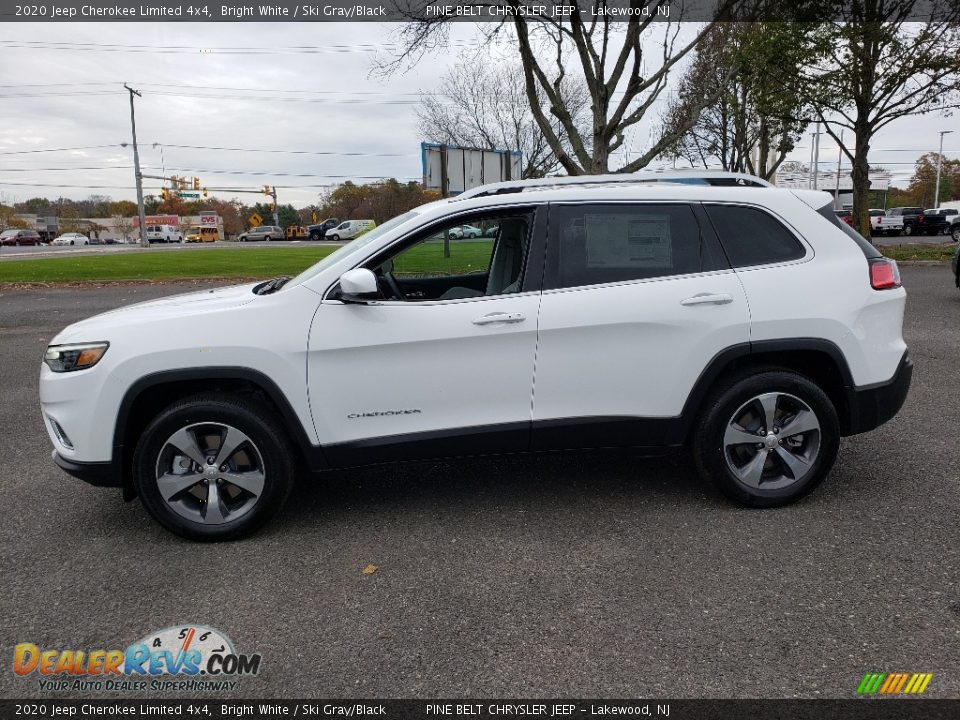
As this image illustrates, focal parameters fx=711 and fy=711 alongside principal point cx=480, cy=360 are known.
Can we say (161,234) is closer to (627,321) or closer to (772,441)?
(627,321)

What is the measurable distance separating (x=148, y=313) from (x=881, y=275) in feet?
12.8

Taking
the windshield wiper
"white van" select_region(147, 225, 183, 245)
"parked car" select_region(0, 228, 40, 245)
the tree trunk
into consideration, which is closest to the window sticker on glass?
the windshield wiper

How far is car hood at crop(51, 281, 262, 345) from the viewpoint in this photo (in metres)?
3.57

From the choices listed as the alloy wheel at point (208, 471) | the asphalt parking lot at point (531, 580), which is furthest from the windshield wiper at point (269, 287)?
the asphalt parking lot at point (531, 580)

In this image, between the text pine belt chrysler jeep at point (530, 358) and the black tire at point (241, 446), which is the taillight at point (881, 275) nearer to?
the text pine belt chrysler jeep at point (530, 358)

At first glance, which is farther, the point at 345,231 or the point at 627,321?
the point at 345,231

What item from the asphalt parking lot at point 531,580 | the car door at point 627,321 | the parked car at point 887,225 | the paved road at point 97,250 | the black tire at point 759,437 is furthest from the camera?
the parked car at point 887,225

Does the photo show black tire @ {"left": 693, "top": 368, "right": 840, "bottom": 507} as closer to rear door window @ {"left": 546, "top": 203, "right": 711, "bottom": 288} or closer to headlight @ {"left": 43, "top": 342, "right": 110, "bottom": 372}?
rear door window @ {"left": 546, "top": 203, "right": 711, "bottom": 288}

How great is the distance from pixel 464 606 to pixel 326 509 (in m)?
1.36

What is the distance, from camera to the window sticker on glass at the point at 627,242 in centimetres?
378

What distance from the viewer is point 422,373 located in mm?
3578

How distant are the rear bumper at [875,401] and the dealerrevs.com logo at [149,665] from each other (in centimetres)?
320

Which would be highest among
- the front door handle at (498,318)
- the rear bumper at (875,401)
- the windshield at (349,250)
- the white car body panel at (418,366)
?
the windshield at (349,250)

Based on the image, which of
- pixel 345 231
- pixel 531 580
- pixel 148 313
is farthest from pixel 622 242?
pixel 345 231
